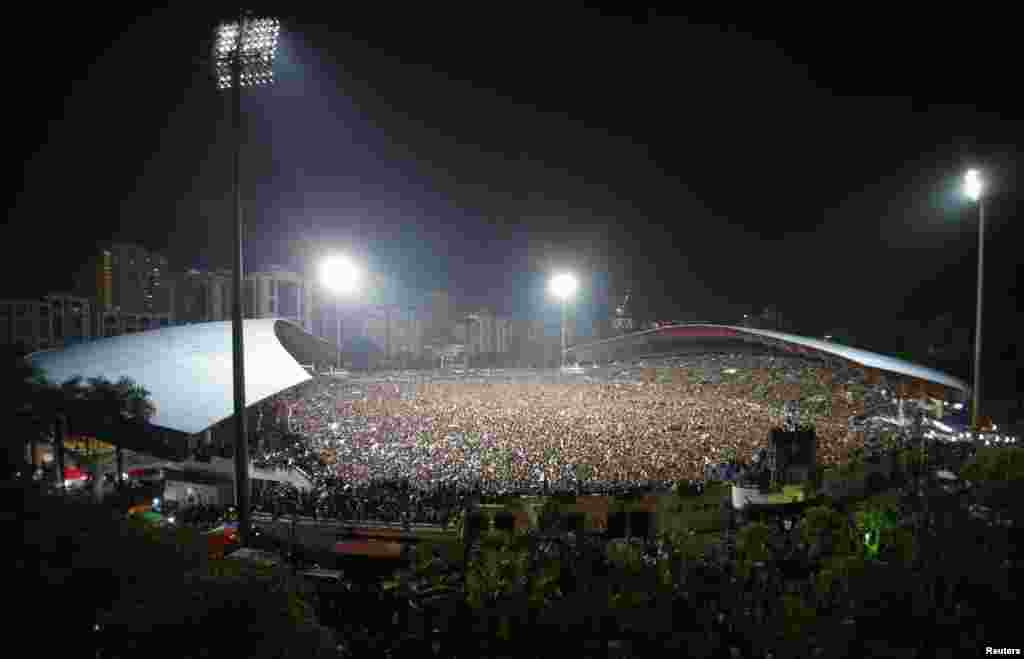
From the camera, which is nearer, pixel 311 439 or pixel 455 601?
pixel 455 601

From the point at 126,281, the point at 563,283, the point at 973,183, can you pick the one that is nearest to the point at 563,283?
the point at 563,283

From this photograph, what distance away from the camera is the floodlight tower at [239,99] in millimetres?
5629

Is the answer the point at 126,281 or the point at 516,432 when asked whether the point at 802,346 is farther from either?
the point at 126,281

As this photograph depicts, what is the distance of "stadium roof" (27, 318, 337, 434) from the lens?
9.32 metres

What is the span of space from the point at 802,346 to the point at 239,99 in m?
14.9

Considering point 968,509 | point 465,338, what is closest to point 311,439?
point 968,509

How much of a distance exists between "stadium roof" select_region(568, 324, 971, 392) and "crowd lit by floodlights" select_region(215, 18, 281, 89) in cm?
1459

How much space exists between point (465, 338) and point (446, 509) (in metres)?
22.6

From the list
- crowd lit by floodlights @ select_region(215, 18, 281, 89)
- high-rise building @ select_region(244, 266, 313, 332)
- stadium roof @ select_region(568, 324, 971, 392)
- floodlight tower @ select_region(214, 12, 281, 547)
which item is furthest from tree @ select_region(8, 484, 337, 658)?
high-rise building @ select_region(244, 266, 313, 332)

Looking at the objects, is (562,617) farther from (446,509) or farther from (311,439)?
(311,439)

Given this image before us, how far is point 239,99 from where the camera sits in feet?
18.6

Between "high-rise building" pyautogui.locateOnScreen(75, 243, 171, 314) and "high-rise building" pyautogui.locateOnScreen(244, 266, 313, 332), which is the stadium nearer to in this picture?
"high-rise building" pyautogui.locateOnScreen(244, 266, 313, 332)

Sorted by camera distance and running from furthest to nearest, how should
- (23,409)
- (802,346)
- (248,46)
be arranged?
1. (802,346)
2. (23,409)
3. (248,46)

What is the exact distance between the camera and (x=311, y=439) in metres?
13.4
